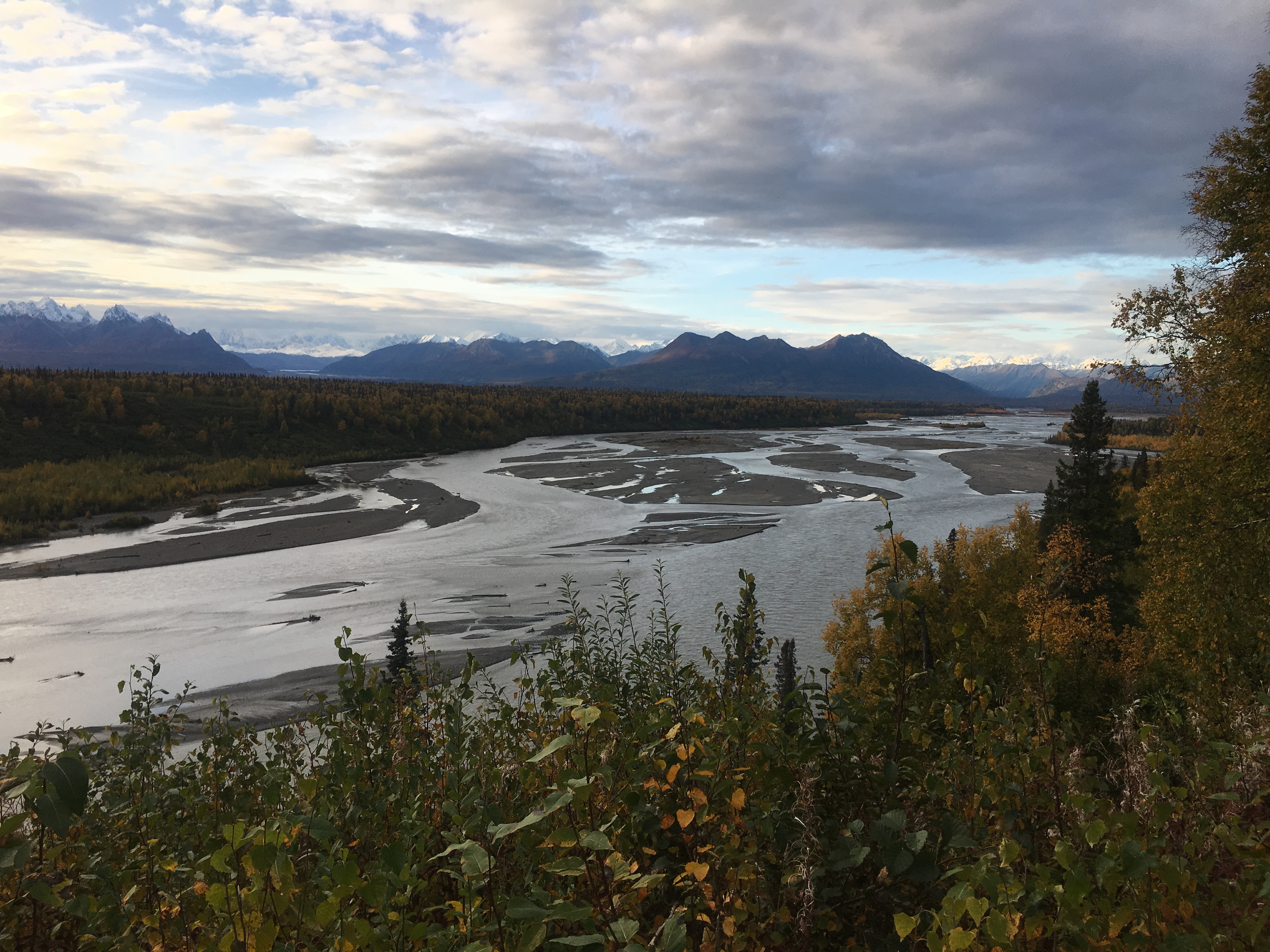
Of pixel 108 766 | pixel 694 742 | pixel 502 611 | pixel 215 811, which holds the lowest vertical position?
pixel 502 611

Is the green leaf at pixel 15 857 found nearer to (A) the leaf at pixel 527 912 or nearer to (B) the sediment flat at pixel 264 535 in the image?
(A) the leaf at pixel 527 912

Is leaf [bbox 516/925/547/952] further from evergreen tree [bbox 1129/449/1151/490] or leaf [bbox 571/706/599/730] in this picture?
evergreen tree [bbox 1129/449/1151/490]

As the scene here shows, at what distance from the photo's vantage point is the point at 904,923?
169cm

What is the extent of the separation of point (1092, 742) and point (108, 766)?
816cm

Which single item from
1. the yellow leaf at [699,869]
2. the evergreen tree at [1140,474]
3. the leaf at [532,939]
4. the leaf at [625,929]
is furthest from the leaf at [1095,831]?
the evergreen tree at [1140,474]

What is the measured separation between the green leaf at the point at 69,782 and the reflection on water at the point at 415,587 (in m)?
20.6

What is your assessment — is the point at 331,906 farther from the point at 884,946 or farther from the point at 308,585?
the point at 308,585

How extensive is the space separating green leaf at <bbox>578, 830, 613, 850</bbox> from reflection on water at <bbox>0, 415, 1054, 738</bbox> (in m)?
20.4

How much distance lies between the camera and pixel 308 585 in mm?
31234

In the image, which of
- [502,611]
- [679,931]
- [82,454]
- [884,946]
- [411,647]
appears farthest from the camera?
[82,454]

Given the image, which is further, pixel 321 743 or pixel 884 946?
pixel 321 743

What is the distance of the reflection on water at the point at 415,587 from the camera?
22547 mm

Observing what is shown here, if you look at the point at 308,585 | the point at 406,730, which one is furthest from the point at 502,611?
the point at 406,730

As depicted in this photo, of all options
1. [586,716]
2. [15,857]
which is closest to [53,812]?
[15,857]
